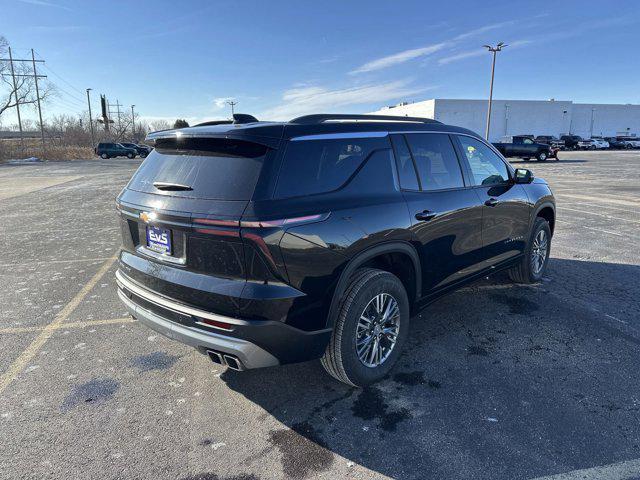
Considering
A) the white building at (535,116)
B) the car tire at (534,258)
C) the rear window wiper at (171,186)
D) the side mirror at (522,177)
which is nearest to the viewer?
the rear window wiper at (171,186)

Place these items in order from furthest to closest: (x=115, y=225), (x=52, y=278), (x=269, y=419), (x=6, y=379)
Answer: (x=115, y=225)
(x=52, y=278)
(x=6, y=379)
(x=269, y=419)

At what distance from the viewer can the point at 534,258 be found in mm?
5359

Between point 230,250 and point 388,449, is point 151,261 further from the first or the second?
point 388,449

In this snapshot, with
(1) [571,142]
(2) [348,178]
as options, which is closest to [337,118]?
(2) [348,178]

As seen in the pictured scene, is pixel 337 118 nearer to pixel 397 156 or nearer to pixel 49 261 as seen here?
pixel 397 156

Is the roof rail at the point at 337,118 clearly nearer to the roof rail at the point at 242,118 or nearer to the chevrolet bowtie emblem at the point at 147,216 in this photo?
the roof rail at the point at 242,118

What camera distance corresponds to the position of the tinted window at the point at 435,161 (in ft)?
11.8

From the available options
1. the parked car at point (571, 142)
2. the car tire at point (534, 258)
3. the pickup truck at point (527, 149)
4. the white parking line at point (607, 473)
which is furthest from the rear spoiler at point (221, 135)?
the parked car at point (571, 142)

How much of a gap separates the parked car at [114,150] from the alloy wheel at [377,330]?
55.7 m

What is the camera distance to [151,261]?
303cm

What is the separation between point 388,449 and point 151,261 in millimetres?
2001

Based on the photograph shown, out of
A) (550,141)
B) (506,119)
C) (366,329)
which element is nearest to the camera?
(366,329)

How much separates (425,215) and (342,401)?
1577 mm

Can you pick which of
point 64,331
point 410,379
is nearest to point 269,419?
point 410,379
